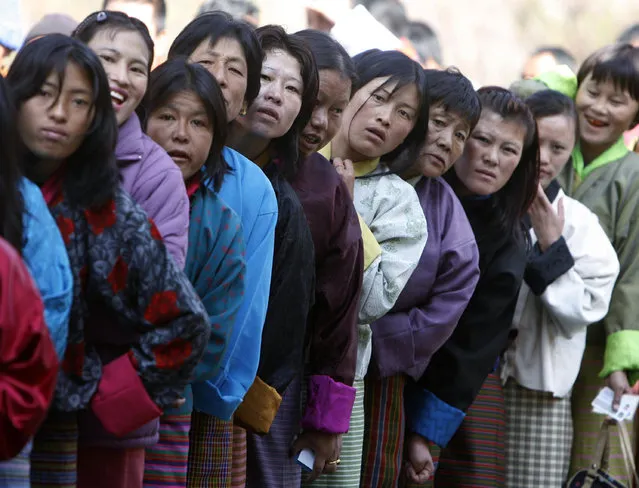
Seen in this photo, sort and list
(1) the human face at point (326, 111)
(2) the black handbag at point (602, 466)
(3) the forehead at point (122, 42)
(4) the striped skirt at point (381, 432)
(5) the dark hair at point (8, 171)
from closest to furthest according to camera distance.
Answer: (5) the dark hair at point (8, 171) → (3) the forehead at point (122, 42) → (1) the human face at point (326, 111) → (4) the striped skirt at point (381, 432) → (2) the black handbag at point (602, 466)

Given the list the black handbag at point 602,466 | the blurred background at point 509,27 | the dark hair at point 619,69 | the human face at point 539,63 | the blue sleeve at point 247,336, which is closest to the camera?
the blue sleeve at point 247,336

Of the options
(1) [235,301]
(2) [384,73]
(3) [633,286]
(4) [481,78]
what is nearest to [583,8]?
(4) [481,78]

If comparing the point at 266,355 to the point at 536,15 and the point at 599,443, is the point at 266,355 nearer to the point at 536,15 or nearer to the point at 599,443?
the point at 599,443

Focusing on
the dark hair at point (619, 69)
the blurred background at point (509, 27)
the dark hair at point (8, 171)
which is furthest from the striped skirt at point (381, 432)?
the blurred background at point (509, 27)

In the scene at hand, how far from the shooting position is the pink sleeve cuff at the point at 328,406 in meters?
4.01

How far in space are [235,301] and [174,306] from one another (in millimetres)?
518

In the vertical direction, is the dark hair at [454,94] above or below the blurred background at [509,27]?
below

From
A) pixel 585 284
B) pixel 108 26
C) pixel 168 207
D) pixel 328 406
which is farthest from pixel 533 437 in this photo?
pixel 108 26

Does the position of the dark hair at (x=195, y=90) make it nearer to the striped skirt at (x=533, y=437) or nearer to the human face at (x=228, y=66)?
the human face at (x=228, y=66)

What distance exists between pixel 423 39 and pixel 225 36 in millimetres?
8924

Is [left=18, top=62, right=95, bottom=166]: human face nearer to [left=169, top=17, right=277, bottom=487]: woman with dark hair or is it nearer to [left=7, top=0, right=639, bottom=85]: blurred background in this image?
[left=169, top=17, right=277, bottom=487]: woman with dark hair

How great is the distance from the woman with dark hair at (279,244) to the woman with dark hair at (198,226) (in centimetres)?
36

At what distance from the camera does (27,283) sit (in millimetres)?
2355

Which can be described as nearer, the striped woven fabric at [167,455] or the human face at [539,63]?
the striped woven fabric at [167,455]
